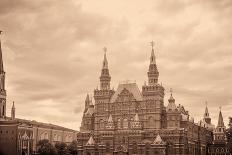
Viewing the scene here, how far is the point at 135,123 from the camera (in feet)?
383

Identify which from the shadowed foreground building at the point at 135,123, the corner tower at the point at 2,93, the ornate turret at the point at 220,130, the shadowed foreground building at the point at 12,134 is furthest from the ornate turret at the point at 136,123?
the ornate turret at the point at 220,130

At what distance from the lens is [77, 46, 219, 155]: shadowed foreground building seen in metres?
114

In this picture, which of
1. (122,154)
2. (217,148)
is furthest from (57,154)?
(217,148)

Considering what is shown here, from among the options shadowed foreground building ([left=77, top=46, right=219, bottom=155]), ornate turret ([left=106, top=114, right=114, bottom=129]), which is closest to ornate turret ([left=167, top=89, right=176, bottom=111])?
shadowed foreground building ([left=77, top=46, right=219, bottom=155])

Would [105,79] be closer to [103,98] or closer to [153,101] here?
[103,98]

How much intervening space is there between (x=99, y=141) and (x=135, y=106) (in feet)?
48.1

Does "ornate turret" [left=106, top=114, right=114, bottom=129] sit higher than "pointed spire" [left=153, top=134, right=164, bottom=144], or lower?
higher

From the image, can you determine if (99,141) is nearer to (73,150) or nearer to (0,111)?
(73,150)

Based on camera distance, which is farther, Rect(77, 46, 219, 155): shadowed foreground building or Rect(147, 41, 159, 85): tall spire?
Rect(147, 41, 159, 85): tall spire

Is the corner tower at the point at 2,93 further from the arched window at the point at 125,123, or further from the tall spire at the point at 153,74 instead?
the tall spire at the point at 153,74

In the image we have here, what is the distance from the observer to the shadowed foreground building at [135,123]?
375 ft

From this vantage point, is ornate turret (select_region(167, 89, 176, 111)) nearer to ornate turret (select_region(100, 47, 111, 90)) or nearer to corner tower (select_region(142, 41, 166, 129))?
corner tower (select_region(142, 41, 166, 129))

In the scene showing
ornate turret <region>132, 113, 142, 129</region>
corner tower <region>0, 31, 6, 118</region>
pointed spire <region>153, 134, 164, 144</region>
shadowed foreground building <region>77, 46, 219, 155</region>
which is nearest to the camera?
pointed spire <region>153, 134, 164, 144</region>

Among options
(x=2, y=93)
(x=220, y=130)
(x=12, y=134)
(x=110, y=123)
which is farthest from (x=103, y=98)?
(x=220, y=130)
